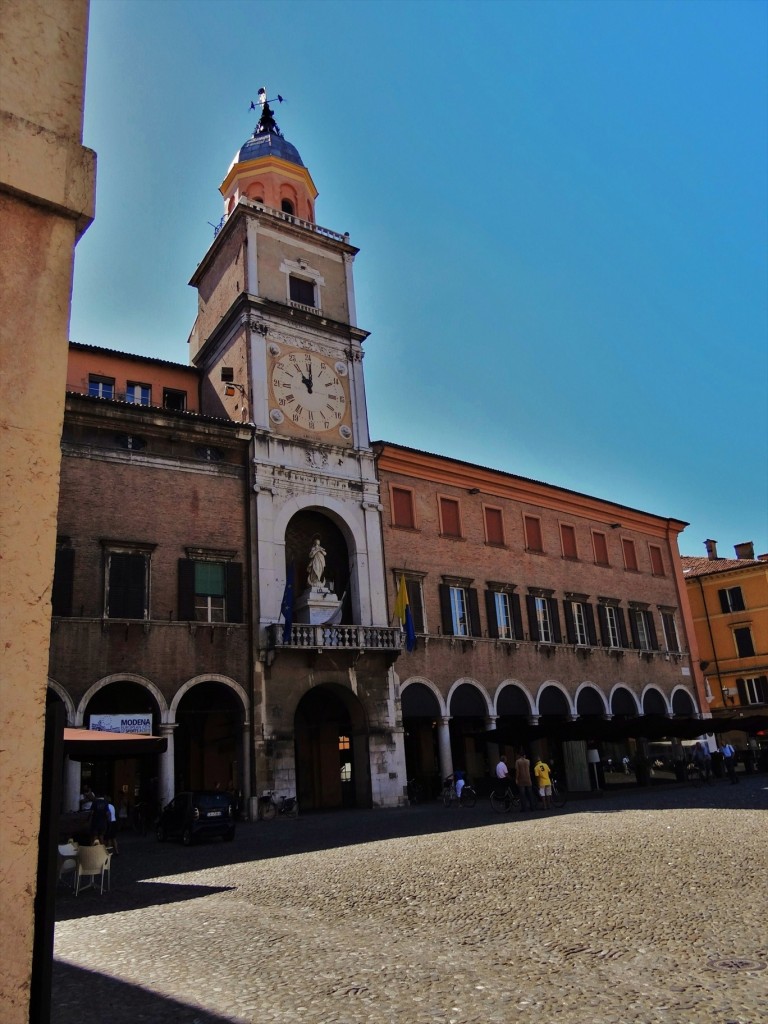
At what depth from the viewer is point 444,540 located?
31.0m

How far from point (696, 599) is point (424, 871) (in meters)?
42.9

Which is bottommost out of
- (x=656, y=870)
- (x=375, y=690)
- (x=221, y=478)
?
(x=656, y=870)

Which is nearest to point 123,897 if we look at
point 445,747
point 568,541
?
point 445,747

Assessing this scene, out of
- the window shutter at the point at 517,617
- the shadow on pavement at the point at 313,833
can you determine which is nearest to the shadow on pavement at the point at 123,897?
the shadow on pavement at the point at 313,833

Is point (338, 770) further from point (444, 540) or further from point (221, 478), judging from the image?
point (221, 478)

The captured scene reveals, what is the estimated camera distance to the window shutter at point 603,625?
35844mm

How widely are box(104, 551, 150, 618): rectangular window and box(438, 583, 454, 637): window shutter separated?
11.3 m

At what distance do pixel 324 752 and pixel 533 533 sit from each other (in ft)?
42.6

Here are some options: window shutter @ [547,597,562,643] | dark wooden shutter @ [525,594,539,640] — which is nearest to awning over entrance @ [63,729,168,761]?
dark wooden shutter @ [525,594,539,640]

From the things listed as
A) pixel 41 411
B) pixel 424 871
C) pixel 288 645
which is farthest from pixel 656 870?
pixel 288 645

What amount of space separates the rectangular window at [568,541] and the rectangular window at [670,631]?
7006 mm

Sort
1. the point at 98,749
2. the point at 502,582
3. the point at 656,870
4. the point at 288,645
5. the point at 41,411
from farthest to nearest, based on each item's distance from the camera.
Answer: the point at 502,582 → the point at 288,645 → the point at 98,749 → the point at 656,870 → the point at 41,411

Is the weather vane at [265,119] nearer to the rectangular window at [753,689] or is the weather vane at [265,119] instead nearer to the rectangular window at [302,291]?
the rectangular window at [302,291]

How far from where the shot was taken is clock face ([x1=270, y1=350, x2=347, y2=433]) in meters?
27.6
